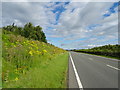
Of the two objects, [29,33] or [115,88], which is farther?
[29,33]

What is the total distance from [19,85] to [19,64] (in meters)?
2.94

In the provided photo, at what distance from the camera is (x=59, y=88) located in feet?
13.0

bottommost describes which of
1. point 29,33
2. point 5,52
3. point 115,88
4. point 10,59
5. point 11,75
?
point 115,88

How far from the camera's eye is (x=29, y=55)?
334 inches

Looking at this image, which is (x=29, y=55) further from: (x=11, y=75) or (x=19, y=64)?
(x=11, y=75)

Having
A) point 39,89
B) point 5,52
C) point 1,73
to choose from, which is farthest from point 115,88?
point 5,52

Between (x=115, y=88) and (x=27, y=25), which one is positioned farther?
(x=27, y=25)

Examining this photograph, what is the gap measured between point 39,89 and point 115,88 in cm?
349

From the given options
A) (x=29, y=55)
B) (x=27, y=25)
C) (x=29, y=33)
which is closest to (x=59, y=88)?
(x=29, y=55)

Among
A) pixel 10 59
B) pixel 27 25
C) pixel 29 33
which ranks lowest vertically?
pixel 10 59

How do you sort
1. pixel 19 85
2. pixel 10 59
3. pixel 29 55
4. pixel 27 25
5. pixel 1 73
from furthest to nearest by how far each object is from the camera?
1. pixel 27 25
2. pixel 29 55
3. pixel 10 59
4. pixel 1 73
5. pixel 19 85

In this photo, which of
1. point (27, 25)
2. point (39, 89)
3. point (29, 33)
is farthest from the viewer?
point (27, 25)

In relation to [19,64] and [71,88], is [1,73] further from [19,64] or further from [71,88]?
[71,88]

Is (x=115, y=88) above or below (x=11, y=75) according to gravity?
below
